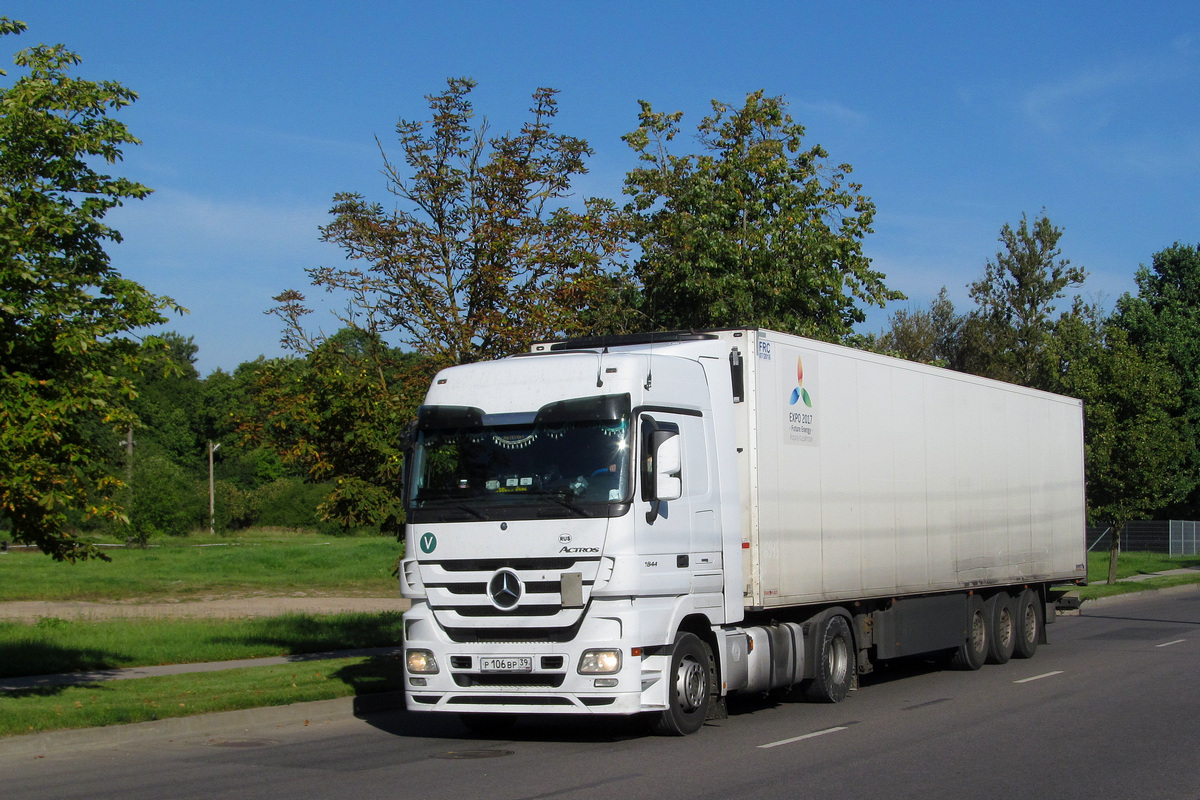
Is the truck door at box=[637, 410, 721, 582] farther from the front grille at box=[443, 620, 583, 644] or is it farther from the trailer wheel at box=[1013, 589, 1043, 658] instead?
the trailer wheel at box=[1013, 589, 1043, 658]

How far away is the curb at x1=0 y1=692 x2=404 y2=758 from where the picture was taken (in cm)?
1050

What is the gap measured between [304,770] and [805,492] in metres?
5.67

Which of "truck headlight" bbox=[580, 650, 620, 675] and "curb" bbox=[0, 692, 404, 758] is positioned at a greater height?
"truck headlight" bbox=[580, 650, 620, 675]

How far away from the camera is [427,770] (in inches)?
379

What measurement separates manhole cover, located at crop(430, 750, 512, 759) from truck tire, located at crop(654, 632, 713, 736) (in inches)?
55.4

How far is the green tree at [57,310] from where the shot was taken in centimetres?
1044

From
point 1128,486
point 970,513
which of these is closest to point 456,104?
point 970,513

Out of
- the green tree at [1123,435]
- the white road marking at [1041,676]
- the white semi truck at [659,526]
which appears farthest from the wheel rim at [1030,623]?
the green tree at [1123,435]

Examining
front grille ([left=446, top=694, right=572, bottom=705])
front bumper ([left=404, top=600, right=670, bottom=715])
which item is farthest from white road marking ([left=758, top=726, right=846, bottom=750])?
front grille ([left=446, top=694, right=572, bottom=705])

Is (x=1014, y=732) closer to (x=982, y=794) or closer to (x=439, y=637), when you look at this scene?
(x=982, y=794)

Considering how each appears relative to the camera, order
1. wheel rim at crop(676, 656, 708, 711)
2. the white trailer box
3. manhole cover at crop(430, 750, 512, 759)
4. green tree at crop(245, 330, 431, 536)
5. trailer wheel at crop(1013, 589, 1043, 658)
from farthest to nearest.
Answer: trailer wheel at crop(1013, 589, 1043, 658)
green tree at crop(245, 330, 431, 536)
the white trailer box
wheel rim at crop(676, 656, 708, 711)
manhole cover at crop(430, 750, 512, 759)

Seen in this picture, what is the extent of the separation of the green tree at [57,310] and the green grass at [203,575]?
19498mm

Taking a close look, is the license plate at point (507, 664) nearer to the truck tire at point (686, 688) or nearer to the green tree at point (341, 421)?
the truck tire at point (686, 688)

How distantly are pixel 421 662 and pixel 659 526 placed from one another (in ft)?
8.00
